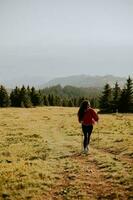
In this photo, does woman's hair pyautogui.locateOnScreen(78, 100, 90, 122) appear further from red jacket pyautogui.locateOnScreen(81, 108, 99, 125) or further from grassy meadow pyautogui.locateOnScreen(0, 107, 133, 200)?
grassy meadow pyautogui.locateOnScreen(0, 107, 133, 200)

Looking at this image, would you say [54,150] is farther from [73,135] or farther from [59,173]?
[73,135]

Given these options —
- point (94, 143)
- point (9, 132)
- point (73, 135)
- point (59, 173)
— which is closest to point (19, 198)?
point (59, 173)

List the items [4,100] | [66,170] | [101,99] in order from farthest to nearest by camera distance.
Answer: [4,100]
[101,99]
[66,170]

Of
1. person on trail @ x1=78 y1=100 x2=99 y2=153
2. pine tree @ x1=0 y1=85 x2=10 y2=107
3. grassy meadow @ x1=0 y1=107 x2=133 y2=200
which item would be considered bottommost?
grassy meadow @ x1=0 y1=107 x2=133 y2=200

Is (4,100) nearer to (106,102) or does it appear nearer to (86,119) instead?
(106,102)

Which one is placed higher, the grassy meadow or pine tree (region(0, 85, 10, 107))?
pine tree (region(0, 85, 10, 107))

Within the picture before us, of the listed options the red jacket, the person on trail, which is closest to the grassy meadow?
the person on trail

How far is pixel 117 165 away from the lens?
20859mm

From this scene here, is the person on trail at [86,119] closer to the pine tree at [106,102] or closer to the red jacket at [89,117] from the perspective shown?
the red jacket at [89,117]

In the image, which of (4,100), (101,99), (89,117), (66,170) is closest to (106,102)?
(101,99)

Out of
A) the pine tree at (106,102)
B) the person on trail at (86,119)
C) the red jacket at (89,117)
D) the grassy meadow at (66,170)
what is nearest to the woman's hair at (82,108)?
the person on trail at (86,119)

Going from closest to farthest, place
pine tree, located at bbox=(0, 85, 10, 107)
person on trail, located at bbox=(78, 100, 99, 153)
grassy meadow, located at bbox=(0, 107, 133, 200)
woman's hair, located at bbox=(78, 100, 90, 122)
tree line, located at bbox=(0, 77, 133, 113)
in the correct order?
grassy meadow, located at bbox=(0, 107, 133, 200)
person on trail, located at bbox=(78, 100, 99, 153)
woman's hair, located at bbox=(78, 100, 90, 122)
tree line, located at bbox=(0, 77, 133, 113)
pine tree, located at bbox=(0, 85, 10, 107)

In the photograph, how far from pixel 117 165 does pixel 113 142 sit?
862 cm

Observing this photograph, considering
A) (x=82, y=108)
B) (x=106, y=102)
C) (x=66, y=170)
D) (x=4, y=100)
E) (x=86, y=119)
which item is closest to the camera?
(x=66, y=170)
